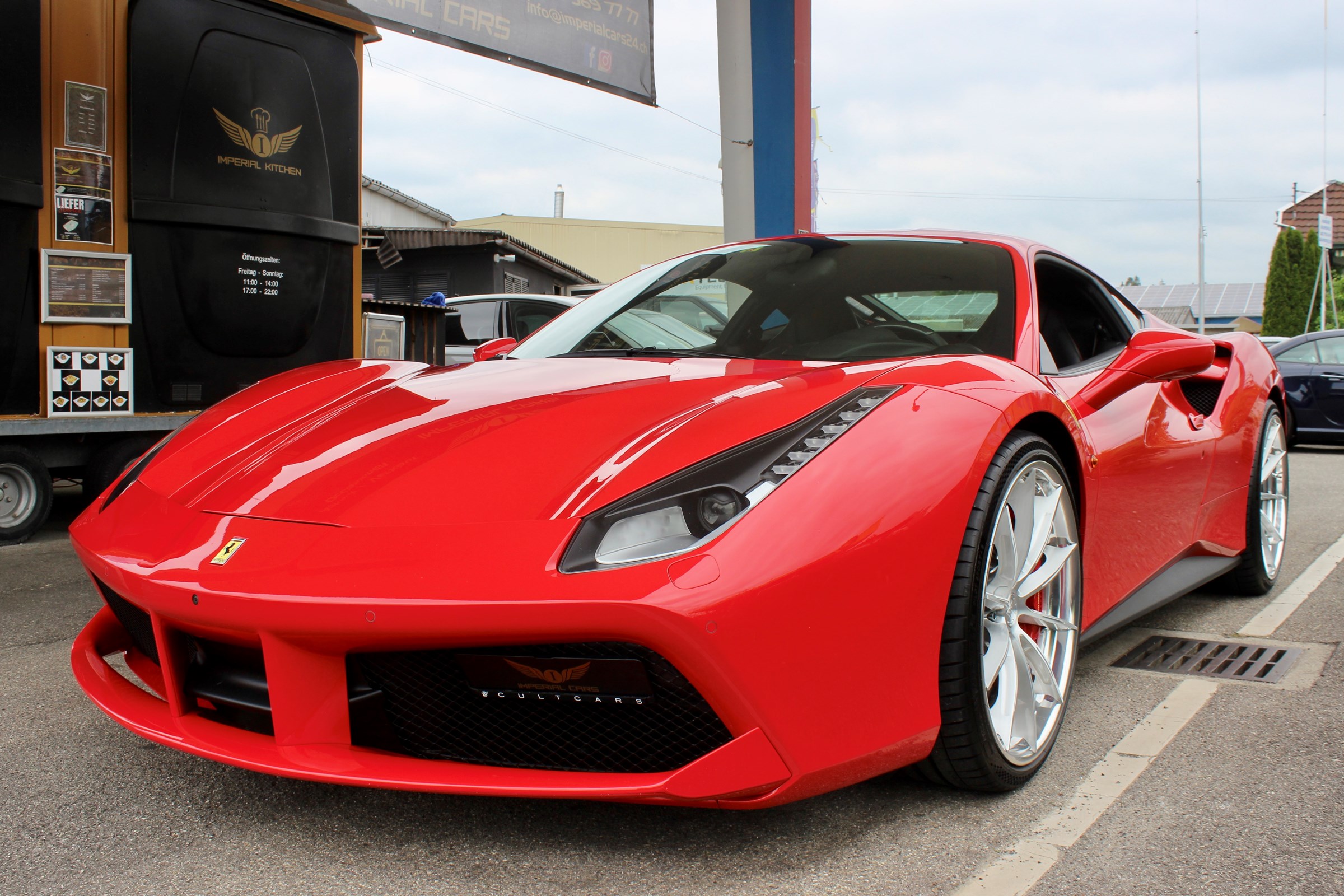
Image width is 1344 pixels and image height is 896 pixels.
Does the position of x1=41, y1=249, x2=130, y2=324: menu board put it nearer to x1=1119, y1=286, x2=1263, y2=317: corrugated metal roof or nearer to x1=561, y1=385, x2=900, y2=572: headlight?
x1=561, y1=385, x2=900, y2=572: headlight

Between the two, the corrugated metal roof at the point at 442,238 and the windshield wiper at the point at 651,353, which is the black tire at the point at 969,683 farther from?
the corrugated metal roof at the point at 442,238

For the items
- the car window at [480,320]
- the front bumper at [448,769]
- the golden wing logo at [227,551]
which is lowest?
the front bumper at [448,769]

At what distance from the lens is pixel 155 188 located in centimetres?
514

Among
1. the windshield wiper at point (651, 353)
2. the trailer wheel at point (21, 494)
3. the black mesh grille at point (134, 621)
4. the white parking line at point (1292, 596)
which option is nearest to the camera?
the black mesh grille at point (134, 621)

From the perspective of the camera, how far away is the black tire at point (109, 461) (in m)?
5.03

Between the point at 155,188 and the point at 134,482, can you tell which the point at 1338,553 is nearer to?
the point at 134,482

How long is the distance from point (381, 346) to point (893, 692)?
5.45 metres

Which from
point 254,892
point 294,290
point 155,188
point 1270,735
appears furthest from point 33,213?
point 1270,735

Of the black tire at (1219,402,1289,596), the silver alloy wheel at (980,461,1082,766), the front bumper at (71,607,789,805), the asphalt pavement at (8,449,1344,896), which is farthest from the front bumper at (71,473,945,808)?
the black tire at (1219,402,1289,596)

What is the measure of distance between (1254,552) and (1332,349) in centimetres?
709

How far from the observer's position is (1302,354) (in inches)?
373

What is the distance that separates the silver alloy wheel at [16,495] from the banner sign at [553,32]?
3.04m

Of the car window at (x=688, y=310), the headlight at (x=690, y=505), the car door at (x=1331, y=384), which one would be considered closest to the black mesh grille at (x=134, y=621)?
the headlight at (x=690, y=505)

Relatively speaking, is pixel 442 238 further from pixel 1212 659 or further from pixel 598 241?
pixel 598 241
